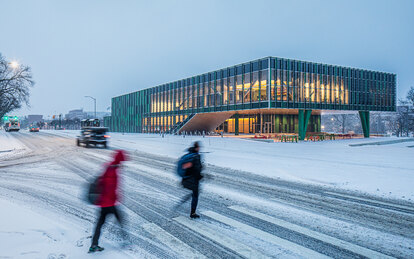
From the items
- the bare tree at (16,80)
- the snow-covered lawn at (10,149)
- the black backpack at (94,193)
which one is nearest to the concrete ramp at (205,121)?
the bare tree at (16,80)

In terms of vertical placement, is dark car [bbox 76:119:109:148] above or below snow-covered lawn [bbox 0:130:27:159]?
above

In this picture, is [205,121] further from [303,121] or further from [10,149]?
[10,149]

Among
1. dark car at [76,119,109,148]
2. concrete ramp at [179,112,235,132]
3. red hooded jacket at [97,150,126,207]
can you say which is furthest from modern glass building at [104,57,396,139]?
red hooded jacket at [97,150,126,207]

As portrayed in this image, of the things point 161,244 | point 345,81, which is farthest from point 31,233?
point 345,81

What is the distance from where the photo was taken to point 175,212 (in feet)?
21.4

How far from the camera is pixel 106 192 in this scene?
14.8 ft

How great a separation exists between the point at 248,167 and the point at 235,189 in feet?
15.4

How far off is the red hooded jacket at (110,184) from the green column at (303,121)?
118ft

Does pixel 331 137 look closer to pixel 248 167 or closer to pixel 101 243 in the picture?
pixel 248 167

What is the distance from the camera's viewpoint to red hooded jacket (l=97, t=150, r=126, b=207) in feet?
14.7

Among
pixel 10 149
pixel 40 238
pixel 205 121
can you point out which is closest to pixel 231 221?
pixel 40 238

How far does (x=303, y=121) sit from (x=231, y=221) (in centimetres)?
3679

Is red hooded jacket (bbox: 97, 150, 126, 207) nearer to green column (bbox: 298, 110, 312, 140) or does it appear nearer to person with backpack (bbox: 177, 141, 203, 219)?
person with backpack (bbox: 177, 141, 203, 219)

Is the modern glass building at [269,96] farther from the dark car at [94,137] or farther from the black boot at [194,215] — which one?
the black boot at [194,215]
